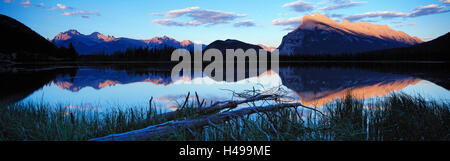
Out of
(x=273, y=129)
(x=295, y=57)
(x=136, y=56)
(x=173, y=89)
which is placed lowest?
(x=173, y=89)

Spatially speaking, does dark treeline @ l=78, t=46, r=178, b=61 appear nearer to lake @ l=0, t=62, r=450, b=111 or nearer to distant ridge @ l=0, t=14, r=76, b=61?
distant ridge @ l=0, t=14, r=76, b=61

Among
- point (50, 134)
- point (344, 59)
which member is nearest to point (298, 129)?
point (50, 134)

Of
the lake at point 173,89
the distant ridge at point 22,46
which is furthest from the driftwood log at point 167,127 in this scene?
the distant ridge at point 22,46

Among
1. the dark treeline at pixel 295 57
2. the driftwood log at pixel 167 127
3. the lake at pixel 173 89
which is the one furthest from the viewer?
the dark treeline at pixel 295 57

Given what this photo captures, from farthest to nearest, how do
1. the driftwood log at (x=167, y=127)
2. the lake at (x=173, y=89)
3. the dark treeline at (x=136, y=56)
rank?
the dark treeline at (x=136, y=56) → the lake at (x=173, y=89) → the driftwood log at (x=167, y=127)

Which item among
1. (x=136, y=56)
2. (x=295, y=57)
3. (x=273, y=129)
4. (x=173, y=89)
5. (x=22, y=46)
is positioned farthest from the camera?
(x=295, y=57)

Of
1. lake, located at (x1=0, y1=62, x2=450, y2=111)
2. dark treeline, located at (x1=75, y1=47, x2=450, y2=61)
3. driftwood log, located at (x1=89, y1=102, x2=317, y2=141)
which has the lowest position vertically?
lake, located at (x1=0, y1=62, x2=450, y2=111)

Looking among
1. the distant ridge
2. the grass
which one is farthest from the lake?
the distant ridge

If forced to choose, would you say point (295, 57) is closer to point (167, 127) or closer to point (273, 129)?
point (273, 129)

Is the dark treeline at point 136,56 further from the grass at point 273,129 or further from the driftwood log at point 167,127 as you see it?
the driftwood log at point 167,127

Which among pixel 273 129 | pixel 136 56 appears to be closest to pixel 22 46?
pixel 136 56
